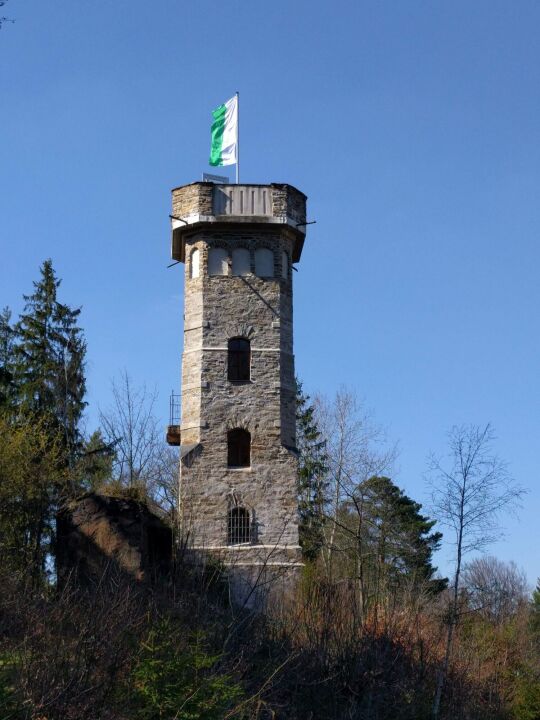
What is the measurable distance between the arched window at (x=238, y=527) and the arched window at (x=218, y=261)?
20.5ft

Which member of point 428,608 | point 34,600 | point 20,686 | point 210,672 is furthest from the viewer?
point 428,608

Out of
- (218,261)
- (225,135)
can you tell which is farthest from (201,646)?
(225,135)

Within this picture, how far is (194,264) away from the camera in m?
26.2

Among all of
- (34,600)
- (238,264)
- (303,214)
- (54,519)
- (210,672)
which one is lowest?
(210,672)

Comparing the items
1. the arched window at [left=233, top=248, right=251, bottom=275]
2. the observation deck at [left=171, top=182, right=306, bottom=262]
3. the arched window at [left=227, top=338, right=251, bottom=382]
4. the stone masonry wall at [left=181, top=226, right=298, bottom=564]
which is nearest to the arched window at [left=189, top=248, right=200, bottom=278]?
the stone masonry wall at [left=181, top=226, right=298, bottom=564]

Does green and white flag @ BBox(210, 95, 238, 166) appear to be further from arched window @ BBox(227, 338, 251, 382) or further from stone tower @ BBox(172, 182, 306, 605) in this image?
arched window @ BBox(227, 338, 251, 382)

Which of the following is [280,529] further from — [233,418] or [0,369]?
[0,369]

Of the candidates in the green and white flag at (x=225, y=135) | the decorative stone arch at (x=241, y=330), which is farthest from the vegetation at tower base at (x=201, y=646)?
the green and white flag at (x=225, y=135)

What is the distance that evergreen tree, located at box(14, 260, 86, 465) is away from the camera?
29203mm

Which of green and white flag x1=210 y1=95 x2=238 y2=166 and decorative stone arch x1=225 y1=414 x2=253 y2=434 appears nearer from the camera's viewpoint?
decorative stone arch x1=225 y1=414 x2=253 y2=434

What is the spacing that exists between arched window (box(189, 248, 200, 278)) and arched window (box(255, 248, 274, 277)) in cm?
157

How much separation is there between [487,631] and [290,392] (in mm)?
7589

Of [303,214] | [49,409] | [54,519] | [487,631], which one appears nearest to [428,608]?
[487,631]

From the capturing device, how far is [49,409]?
1139 inches
